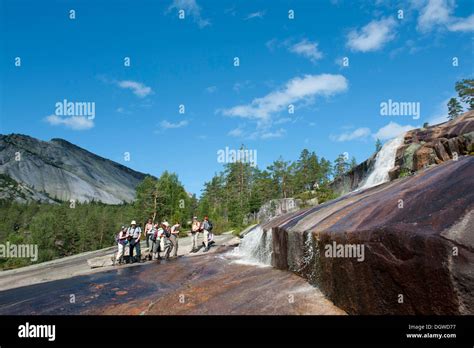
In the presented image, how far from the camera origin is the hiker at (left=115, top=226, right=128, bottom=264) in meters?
21.0

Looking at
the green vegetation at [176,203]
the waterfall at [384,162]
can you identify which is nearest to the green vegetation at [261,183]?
the green vegetation at [176,203]

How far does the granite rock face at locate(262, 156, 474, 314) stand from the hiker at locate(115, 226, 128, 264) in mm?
14406

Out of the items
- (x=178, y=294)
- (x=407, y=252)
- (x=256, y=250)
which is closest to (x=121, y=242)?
(x=256, y=250)

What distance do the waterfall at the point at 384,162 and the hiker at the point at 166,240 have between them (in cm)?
1526

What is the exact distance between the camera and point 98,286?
14961mm

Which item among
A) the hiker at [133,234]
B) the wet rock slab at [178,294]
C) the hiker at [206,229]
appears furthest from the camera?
the hiker at [206,229]

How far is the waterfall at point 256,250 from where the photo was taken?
Result: 15914 mm

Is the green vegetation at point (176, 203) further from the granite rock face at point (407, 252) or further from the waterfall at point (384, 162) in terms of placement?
the granite rock face at point (407, 252)

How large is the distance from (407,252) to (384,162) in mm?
24952

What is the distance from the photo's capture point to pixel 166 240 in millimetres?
23734

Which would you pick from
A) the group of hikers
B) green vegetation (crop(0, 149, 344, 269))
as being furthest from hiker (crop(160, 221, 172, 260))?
green vegetation (crop(0, 149, 344, 269))

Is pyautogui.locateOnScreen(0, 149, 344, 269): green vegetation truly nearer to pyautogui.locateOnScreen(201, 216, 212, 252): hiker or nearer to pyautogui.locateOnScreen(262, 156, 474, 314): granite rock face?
pyautogui.locateOnScreen(201, 216, 212, 252): hiker
